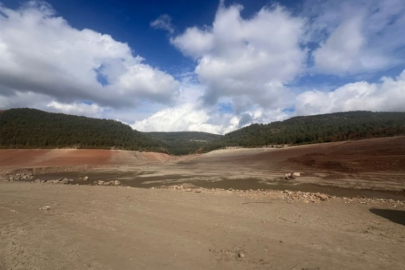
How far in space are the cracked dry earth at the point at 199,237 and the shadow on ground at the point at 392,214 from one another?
0.04m

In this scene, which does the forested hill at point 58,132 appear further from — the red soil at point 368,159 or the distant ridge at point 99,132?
the red soil at point 368,159

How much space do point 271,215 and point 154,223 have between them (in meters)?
4.84

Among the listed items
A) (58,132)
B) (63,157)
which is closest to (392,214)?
(63,157)

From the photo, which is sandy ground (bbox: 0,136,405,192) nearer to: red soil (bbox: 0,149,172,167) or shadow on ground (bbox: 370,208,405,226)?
red soil (bbox: 0,149,172,167)

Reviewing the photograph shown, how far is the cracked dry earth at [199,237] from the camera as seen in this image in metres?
5.38

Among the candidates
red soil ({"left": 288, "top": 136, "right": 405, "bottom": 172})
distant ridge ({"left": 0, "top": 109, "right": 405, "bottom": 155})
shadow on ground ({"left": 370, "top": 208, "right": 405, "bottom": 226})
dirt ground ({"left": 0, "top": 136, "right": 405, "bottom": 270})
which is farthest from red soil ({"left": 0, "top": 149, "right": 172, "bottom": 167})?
shadow on ground ({"left": 370, "top": 208, "right": 405, "bottom": 226})

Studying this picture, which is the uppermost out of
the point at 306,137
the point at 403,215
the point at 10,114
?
the point at 10,114

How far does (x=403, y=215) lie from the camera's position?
9875mm

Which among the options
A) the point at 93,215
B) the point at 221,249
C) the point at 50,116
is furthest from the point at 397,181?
the point at 50,116

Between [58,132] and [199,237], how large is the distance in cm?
7948

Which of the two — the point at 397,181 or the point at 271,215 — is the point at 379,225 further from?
the point at 397,181

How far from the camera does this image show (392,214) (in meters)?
10.0

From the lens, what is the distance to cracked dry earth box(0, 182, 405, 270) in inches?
212

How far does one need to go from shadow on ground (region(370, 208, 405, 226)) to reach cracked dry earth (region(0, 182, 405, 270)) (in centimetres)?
4
